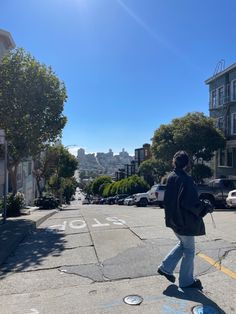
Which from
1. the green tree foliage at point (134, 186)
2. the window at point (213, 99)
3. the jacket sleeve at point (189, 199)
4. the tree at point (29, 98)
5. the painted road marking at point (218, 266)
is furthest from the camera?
the green tree foliage at point (134, 186)

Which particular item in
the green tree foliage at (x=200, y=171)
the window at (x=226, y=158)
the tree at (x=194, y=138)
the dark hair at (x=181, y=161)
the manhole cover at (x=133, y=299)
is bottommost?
the manhole cover at (x=133, y=299)

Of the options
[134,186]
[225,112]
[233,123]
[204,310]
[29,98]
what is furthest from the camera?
[134,186]

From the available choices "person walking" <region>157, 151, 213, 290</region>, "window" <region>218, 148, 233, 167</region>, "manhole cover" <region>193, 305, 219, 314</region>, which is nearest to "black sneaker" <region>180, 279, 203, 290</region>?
"person walking" <region>157, 151, 213, 290</region>

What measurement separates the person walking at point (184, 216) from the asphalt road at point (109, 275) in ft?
0.83

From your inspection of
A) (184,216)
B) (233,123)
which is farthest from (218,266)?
(233,123)

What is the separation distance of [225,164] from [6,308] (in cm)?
3327

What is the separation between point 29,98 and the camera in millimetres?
14711

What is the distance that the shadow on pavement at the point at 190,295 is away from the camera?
4.51 m

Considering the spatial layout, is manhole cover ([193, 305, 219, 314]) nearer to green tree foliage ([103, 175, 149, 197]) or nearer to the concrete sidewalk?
the concrete sidewalk

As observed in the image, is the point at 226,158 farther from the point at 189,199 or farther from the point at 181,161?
the point at 189,199

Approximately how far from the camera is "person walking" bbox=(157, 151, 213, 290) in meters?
4.80

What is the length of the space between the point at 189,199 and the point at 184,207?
128 millimetres

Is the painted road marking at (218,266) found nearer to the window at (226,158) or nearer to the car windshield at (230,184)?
the car windshield at (230,184)

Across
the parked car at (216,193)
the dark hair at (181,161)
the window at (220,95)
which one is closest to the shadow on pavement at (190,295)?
the dark hair at (181,161)
